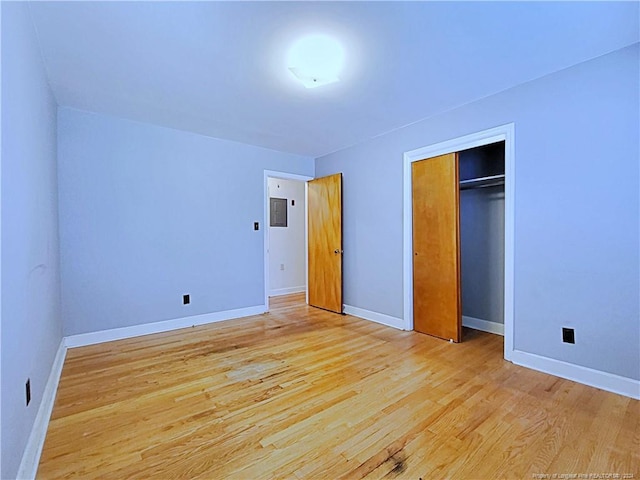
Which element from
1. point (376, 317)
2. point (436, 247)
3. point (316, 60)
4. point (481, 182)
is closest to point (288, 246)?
point (376, 317)

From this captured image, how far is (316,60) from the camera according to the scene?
81.4 inches

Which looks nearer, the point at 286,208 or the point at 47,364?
the point at 47,364

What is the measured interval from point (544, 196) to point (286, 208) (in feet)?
14.2

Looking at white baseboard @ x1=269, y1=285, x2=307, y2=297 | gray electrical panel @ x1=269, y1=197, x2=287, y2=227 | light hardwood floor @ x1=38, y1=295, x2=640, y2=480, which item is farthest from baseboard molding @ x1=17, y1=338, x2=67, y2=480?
gray electrical panel @ x1=269, y1=197, x2=287, y2=227

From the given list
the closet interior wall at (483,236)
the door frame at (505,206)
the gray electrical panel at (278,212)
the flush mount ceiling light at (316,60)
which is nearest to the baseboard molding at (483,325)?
the closet interior wall at (483,236)

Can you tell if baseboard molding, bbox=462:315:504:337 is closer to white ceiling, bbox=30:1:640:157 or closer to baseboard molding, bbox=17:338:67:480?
white ceiling, bbox=30:1:640:157

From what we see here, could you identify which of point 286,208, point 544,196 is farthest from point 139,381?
point 286,208

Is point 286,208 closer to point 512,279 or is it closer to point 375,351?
point 375,351

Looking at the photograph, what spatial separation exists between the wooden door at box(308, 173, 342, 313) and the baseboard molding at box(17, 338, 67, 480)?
3013 millimetres

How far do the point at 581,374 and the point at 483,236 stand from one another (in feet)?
5.27

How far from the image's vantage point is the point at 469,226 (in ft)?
11.8

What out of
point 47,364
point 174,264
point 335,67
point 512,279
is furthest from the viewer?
point 174,264

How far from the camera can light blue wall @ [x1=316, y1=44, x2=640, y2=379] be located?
2.02 m

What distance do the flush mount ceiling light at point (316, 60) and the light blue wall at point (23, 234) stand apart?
4.65 ft
